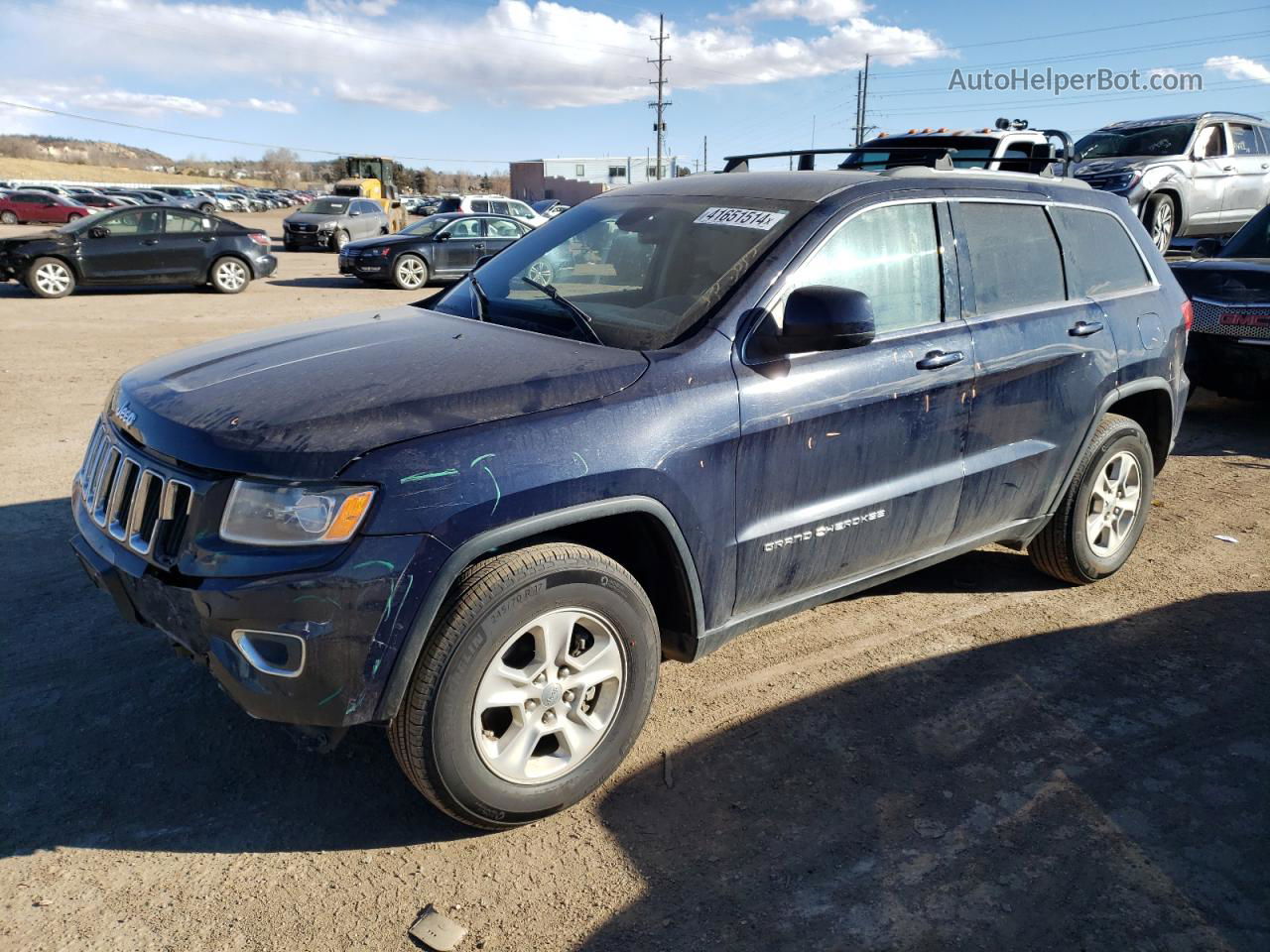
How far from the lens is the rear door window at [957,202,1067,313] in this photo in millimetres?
3764

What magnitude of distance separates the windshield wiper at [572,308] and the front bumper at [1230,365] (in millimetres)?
5492

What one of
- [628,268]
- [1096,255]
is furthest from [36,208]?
[1096,255]

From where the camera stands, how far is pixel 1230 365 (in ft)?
23.4

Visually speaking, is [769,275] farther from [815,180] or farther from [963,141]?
[963,141]

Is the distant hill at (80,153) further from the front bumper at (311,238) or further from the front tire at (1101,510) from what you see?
the front tire at (1101,510)

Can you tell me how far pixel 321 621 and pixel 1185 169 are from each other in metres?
13.3

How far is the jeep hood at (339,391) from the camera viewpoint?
245 centimetres

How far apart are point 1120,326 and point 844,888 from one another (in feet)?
9.83

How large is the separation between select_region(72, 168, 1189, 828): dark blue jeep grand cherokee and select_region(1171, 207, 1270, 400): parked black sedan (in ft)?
11.2

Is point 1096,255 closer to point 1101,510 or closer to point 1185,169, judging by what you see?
point 1101,510

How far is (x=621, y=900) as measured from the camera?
2.50 m

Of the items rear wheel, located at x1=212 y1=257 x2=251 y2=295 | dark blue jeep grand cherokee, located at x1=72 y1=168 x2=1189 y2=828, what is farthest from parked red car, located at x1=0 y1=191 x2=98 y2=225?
dark blue jeep grand cherokee, located at x1=72 y1=168 x2=1189 y2=828

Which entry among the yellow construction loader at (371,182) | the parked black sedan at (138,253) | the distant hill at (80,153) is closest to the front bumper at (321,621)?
the parked black sedan at (138,253)

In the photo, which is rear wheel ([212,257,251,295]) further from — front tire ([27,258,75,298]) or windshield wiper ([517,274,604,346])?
windshield wiper ([517,274,604,346])
